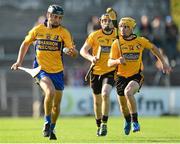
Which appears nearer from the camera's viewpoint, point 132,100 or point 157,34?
point 132,100

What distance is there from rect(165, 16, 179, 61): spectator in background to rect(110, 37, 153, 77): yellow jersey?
1394 cm

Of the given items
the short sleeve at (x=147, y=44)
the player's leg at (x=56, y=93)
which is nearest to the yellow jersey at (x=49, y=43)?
the player's leg at (x=56, y=93)

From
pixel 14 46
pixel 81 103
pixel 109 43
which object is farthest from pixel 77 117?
pixel 109 43

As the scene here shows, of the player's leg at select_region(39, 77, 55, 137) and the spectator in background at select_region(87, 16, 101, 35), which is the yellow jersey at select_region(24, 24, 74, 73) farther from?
the spectator in background at select_region(87, 16, 101, 35)

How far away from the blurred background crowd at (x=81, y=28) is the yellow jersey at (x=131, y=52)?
38.8 feet

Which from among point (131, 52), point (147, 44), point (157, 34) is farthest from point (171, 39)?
point (147, 44)

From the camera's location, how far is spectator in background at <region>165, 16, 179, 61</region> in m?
31.1

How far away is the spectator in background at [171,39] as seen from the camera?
31125 mm

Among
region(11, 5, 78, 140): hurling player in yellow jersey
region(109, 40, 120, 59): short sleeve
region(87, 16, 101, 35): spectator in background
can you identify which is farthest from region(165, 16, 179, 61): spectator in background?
region(11, 5, 78, 140): hurling player in yellow jersey

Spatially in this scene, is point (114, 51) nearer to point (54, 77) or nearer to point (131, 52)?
point (131, 52)

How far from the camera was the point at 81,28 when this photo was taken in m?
35.1

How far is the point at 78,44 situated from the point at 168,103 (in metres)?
4.78

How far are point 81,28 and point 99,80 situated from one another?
1719 cm

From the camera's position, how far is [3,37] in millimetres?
34281
